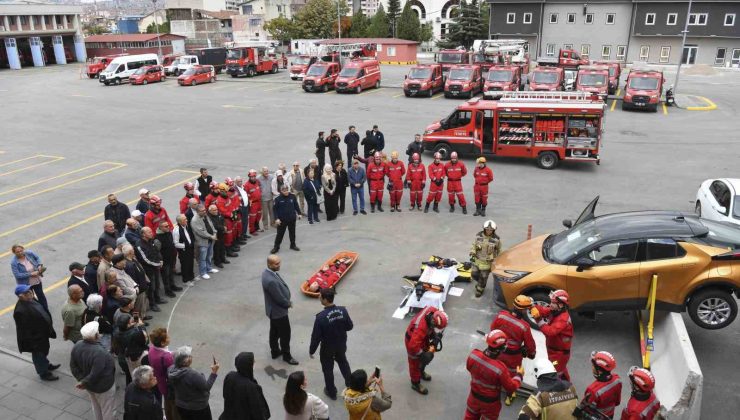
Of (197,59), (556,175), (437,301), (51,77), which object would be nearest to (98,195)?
(437,301)

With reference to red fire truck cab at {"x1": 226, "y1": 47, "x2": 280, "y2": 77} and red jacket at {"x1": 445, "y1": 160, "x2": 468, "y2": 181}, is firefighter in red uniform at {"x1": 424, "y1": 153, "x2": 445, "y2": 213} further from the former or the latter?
red fire truck cab at {"x1": 226, "y1": 47, "x2": 280, "y2": 77}

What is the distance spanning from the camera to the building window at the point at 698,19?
53.7 meters

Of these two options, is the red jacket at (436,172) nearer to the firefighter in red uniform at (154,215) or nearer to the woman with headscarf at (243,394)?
the firefighter in red uniform at (154,215)

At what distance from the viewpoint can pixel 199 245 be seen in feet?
35.0

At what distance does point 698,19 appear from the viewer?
5388 cm

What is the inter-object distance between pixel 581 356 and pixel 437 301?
7.55 feet

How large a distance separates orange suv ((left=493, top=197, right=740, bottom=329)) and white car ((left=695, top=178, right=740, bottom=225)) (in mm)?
2850

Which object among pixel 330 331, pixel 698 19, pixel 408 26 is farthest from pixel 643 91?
pixel 408 26

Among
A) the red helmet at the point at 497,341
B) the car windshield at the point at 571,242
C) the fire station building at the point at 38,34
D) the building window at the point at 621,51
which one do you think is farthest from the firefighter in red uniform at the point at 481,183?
the fire station building at the point at 38,34

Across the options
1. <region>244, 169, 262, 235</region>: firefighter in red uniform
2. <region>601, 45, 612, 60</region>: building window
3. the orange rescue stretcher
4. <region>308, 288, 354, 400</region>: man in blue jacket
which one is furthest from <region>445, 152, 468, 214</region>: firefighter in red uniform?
<region>601, 45, 612, 60</region>: building window

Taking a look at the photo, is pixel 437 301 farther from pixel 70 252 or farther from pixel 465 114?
pixel 465 114

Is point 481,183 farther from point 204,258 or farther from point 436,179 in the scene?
point 204,258

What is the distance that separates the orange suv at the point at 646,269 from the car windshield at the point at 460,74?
25.6 metres

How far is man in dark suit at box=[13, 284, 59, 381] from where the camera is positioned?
7.34 m
